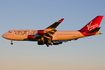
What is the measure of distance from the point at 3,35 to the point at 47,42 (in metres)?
16.7

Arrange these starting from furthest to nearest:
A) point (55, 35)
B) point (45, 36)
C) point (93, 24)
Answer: point (93, 24), point (55, 35), point (45, 36)

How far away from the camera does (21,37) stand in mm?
72875

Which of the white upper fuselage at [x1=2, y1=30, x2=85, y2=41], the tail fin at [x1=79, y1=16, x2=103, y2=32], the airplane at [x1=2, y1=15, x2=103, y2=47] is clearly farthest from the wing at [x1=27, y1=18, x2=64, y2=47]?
the tail fin at [x1=79, y1=16, x2=103, y2=32]

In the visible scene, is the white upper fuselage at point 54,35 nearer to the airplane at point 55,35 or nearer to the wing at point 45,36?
the airplane at point 55,35

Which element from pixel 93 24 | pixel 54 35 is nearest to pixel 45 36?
pixel 54 35

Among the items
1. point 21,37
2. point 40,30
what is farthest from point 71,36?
point 21,37

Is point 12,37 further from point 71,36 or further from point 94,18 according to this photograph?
point 94,18

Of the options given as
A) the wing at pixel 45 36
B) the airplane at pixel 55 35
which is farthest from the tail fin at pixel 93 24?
the wing at pixel 45 36

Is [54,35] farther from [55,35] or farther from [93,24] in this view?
[93,24]

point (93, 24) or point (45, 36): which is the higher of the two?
point (93, 24)

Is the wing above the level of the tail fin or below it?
below

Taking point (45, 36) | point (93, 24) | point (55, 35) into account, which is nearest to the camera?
point (45, 36)

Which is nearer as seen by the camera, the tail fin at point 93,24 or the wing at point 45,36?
the wing at point 45,36

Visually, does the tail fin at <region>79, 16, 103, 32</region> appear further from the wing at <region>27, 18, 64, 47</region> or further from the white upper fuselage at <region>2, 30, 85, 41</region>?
the wing at <region>27, 18, 64, 47</region>
